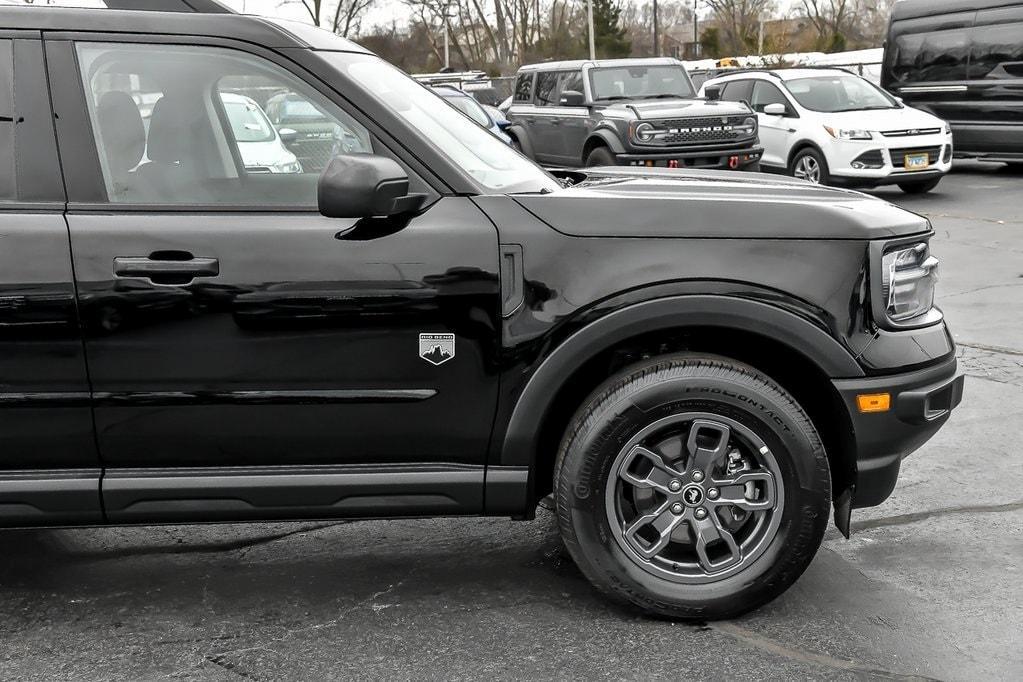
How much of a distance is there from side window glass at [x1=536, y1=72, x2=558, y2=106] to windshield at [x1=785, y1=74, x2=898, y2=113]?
326 cm

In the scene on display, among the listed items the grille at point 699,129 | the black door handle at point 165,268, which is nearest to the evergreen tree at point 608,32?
the grille at point 699,129

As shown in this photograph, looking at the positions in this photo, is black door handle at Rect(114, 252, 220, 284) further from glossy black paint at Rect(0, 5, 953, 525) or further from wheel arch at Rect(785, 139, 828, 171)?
wheel arch at Rect(785, 139, 828, 171)

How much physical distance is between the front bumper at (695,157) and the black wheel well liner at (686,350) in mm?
10773

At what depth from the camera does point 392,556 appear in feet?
13.1

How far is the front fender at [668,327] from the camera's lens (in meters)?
3.18

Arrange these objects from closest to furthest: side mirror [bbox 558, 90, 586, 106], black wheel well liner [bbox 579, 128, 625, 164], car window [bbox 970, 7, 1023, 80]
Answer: black wheel well liner [bbox 579, 128, 625, 164] → side mirror [bbox 558, 90, 586, 106] → car window [bbox 970, 7, 1023, 80]

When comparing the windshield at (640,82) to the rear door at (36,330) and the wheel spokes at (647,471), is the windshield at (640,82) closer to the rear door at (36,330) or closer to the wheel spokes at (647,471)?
the wheel spokes at (647,471)

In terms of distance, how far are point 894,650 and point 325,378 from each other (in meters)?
1.77

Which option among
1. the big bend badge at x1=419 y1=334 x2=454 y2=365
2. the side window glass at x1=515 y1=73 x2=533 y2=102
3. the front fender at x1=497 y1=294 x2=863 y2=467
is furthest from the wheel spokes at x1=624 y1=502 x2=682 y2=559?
the side window glass at x1=515 y1=73 x2=533 y2=102

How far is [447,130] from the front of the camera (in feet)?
11.8

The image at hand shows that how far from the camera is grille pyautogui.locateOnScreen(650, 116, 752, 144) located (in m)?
14.1

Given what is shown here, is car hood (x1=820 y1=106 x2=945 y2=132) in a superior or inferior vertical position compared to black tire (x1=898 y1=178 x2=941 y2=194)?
superior

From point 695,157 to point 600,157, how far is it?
1.28m

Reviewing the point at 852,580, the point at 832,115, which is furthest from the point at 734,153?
the point at 852,580
